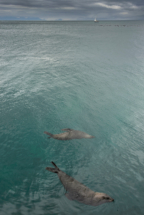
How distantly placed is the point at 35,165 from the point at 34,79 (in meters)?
14.7

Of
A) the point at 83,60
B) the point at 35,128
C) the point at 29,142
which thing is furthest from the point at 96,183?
the point at 83,60

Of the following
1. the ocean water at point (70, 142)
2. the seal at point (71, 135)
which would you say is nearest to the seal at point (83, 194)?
the ocean water at point (70, 142)

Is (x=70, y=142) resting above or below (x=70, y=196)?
above

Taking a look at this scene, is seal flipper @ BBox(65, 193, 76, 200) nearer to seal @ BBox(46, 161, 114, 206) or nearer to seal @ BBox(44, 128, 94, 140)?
seal @ BBox(46, 161, 114, 206)

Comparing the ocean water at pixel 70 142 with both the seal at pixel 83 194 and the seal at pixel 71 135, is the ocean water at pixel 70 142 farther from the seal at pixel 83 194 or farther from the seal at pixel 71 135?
the seal at pixel 71 135

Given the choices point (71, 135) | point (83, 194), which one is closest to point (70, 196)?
point (83, 194)

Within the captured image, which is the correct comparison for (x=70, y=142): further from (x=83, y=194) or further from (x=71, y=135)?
(x=83, y=194)

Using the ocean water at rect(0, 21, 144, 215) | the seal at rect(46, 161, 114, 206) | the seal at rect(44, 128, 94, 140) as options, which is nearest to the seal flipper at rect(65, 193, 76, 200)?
the seal at rect(46, 161, 114, 206)

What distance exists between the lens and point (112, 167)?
9.03m

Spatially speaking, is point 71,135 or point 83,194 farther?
point 71,135

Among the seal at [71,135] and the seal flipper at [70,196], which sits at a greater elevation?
the seal at [71,135]

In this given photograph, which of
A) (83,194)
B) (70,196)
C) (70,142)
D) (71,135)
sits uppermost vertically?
(71,135)

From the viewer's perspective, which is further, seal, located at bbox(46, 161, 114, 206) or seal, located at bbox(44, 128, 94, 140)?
seal, located at bbox(44, 128, 94, 140)

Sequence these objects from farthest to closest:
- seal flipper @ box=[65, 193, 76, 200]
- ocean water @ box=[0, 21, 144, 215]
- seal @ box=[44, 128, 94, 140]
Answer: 1. seal @ box=[44, 128, 94, 140]
2. ocean water @ box=[0, 21, 144, 215]
3. seal flipper @ box=[65, 193, 76, 200]
